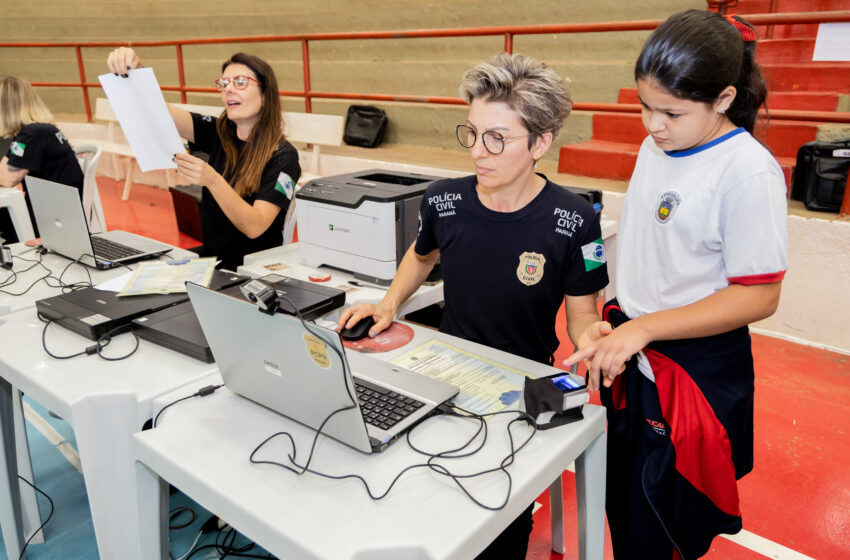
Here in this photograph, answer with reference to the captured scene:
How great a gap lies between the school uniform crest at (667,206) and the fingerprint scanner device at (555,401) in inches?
13.1

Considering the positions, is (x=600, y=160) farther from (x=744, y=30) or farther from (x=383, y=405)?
(x=383, y=405)

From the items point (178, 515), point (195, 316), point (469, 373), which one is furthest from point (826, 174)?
point (178, 515)

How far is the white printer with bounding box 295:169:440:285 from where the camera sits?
1772 mm

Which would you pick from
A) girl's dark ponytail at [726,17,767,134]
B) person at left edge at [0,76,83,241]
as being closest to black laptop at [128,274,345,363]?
girl's dark ponytail at [726,17,767,134]

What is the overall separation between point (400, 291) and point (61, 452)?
1.46m

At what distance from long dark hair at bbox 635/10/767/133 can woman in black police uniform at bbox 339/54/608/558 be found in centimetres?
35

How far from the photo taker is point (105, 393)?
44.2 inches

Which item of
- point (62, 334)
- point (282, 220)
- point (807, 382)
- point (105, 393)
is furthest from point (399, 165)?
point (105, 393)

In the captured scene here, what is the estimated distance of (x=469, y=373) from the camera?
4.10ft

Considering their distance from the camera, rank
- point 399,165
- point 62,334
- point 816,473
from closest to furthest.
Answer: point 62,334, point 816,473, point 399,165

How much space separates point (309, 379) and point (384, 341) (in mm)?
478

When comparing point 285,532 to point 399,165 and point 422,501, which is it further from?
point 399,165

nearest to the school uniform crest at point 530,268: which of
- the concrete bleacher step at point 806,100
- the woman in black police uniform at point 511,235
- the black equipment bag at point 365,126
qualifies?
the woman in black police uniform at point 511,235

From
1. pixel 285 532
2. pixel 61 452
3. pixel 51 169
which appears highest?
pixel 51 169
